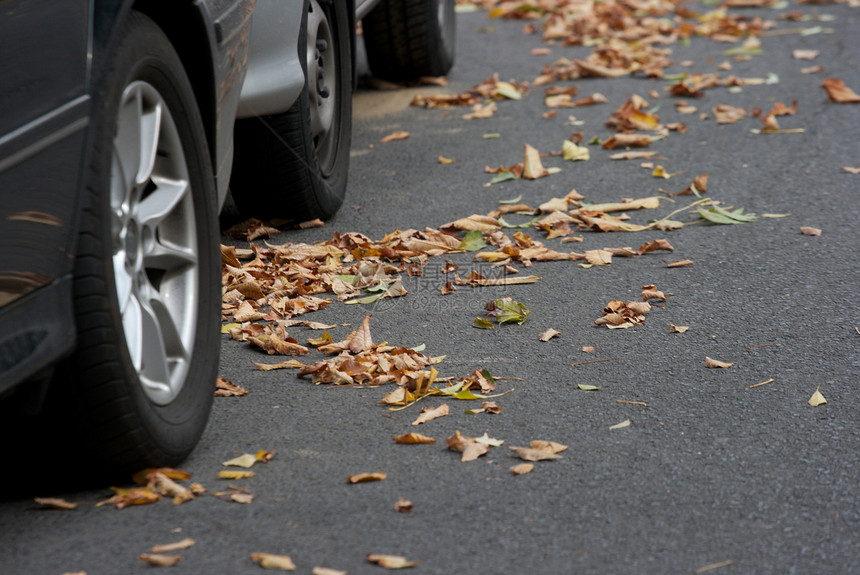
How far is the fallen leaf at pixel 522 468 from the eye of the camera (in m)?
2.44

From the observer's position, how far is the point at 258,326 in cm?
344

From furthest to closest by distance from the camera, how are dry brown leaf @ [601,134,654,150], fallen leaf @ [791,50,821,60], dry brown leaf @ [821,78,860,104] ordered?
fallen leaf @ [791,50,821,60] < dry brown leaf @ [821,78,860,104] < dry brown leaf @ [601,134,654,150]

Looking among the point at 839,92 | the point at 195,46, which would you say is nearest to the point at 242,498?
the point at 195,46

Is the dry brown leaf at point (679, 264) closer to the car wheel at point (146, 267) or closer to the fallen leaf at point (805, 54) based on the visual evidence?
the car wheel at point (146, 267)

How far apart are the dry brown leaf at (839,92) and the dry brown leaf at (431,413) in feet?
14.4

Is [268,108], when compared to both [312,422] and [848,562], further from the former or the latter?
[848,562]

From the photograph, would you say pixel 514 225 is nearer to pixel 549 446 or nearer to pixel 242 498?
pixel 549 446

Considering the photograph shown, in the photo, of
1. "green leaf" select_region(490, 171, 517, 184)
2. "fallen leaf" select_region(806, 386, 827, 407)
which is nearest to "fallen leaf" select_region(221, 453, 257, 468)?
"fallen leaf" select_region(806, 386, 827, 407)

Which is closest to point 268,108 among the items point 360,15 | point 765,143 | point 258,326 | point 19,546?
point 258,326

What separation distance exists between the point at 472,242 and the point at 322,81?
3.41ft

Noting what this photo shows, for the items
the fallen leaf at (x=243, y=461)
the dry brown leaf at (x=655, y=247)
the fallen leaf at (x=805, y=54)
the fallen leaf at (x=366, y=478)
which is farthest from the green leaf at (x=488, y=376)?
the fallen leaf at (x=805, y=54)

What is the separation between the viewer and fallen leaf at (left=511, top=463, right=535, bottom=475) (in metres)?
2.44

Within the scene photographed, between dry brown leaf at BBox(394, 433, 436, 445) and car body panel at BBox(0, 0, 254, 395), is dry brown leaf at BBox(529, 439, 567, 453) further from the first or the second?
car body panel at BBox(0, 0, 254, 395)

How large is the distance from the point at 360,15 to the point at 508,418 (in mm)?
2955
